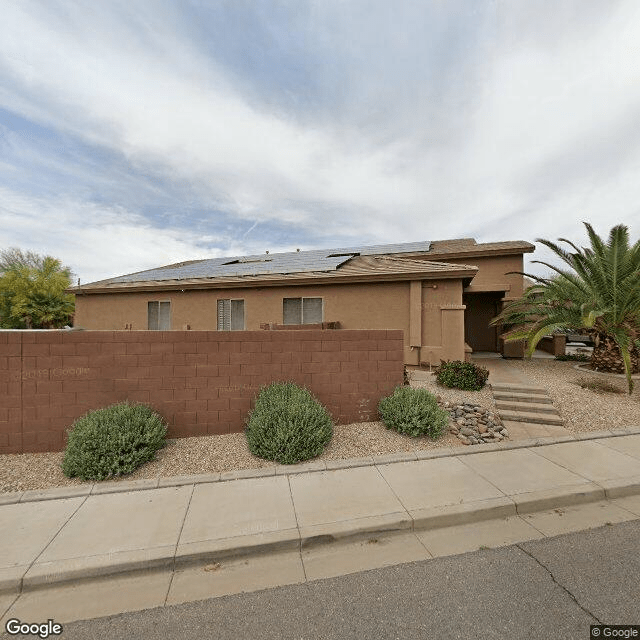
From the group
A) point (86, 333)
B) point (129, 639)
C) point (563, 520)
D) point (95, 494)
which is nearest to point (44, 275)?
point (86, 333)

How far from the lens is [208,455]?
523cm

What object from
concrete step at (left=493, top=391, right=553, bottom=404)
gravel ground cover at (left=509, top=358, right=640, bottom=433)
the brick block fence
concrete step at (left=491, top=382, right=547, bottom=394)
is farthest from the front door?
the brick block fence

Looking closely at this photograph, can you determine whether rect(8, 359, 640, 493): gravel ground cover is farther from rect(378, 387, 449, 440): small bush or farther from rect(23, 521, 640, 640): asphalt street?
rect(23, 521, 640, 640): asphalt street

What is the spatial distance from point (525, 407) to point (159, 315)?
14353 mm

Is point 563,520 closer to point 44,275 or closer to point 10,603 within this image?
point 10,603

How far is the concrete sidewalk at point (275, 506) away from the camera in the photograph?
10.4 ft

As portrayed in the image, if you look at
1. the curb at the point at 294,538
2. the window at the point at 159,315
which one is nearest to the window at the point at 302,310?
the window at the point at 159,315

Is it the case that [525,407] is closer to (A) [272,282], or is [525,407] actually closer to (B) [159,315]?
(A) [272,282]

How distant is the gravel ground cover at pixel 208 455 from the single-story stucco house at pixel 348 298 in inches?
154

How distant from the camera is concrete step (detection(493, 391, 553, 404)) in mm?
7023

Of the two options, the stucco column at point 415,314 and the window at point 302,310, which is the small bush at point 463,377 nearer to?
the stucco column at point 415,314

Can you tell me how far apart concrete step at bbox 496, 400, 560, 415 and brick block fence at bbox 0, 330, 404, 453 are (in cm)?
261

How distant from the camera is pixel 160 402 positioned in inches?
227

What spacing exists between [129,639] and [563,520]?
4.72 meters
